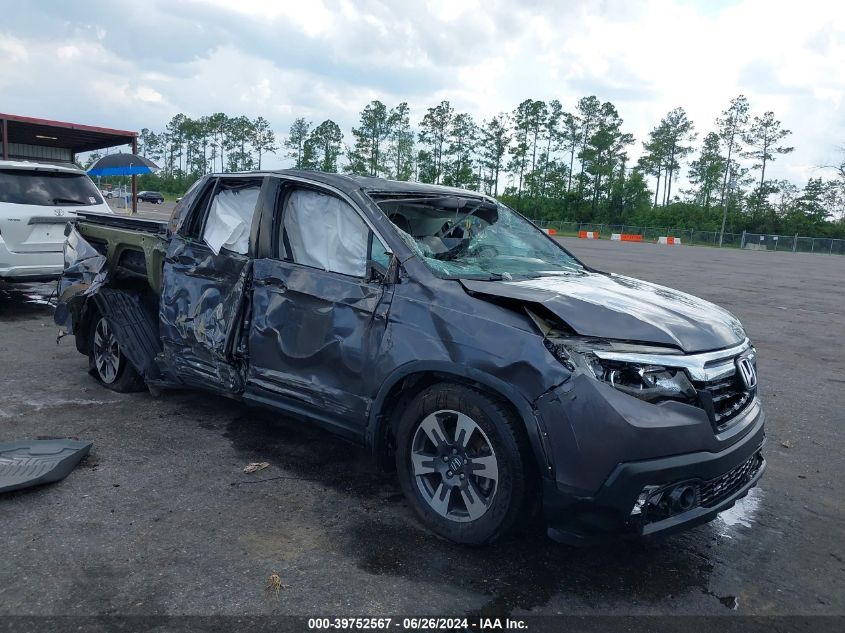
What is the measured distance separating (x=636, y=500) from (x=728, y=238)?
2541 inches

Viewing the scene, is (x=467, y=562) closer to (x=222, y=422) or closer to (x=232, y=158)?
(x=222, y=422)

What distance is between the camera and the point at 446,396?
3.24 meters

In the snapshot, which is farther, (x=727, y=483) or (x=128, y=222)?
(x=128, y=222)

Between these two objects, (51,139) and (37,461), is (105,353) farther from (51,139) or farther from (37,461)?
(51,139)

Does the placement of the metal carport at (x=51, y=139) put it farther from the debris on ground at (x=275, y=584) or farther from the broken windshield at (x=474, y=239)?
the debris on ground at (x=275, y=584)

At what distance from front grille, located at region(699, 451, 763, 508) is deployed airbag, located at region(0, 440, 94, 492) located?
3.44m

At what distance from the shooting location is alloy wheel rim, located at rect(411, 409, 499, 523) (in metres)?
3.16

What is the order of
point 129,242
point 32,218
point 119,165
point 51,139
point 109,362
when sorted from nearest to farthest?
point 129,242 → point 109,362 → point 32,218 → point 51,139 → point 119,165

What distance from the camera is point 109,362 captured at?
5660 mm

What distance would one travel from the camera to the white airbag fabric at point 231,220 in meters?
4.49

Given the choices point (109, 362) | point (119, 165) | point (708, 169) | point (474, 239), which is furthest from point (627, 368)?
point (708, 169)

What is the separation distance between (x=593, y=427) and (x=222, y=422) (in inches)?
125

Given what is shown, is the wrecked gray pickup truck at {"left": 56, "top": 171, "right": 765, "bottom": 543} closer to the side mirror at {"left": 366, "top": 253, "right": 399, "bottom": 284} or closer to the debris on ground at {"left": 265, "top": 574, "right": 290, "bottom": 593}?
the side mirror at {"left": 366, "top": 253, "right": 399, "bottom": 284}

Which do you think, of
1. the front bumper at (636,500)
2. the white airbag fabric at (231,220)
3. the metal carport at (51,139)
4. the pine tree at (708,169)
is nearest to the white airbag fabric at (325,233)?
the white airbag fabric at (231,220)
